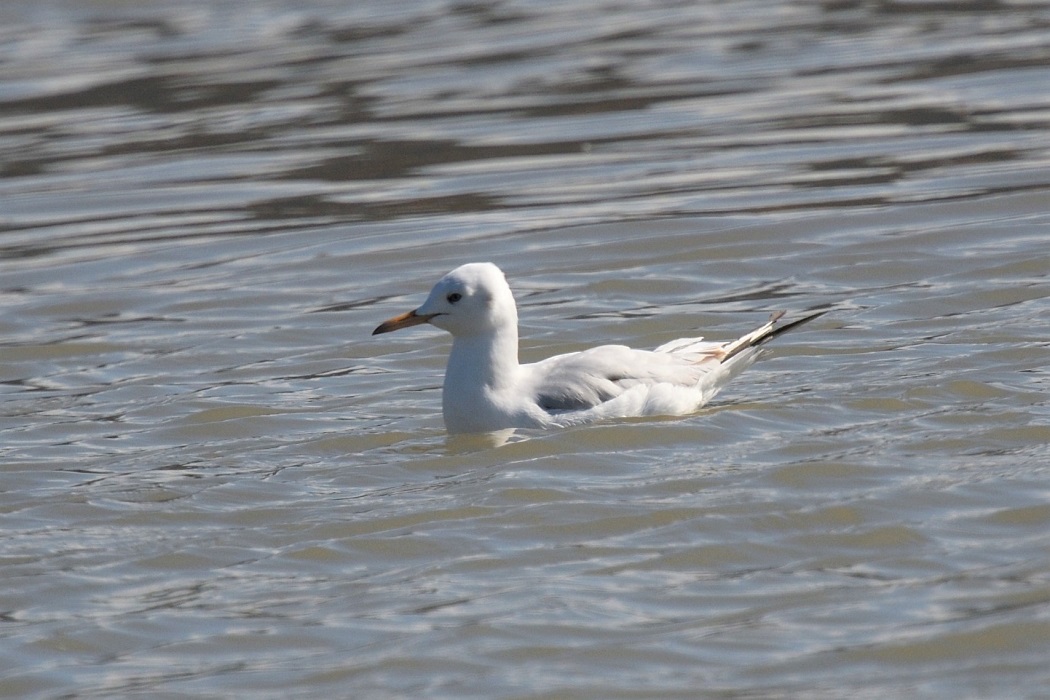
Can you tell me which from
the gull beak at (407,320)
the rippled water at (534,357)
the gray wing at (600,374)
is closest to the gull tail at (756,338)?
the gray wing at (600,374)

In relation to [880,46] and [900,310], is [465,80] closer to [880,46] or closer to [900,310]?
[880,46]

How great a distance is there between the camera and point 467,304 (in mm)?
9648

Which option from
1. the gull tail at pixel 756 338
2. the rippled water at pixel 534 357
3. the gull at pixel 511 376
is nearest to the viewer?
the rippled water at pixel 534 357

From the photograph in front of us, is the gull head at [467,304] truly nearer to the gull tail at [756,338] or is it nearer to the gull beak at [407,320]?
the gull beak at [407,320]

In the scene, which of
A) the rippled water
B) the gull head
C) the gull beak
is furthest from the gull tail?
the gull beak

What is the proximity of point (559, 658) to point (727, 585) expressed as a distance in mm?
882

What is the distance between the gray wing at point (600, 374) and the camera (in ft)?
31.5

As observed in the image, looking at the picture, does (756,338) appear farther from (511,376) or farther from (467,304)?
(467,304)

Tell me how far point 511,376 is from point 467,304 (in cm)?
45

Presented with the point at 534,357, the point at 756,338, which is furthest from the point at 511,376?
the point at 534,357

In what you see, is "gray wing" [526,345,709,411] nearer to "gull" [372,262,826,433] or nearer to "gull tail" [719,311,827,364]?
"gull" [372,262,826,433]

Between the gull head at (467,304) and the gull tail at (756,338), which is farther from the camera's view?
the gull tail at (756,338)

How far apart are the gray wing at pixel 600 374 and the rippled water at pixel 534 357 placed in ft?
0.71

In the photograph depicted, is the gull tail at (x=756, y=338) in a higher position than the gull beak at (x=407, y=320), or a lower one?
lower
